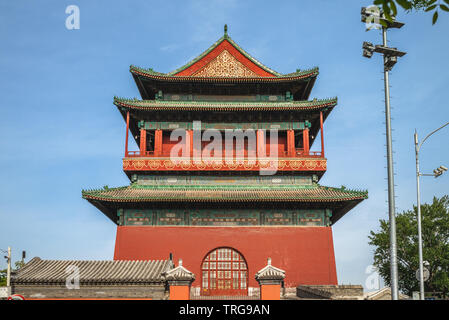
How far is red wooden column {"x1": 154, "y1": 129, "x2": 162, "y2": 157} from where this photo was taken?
97.9ft

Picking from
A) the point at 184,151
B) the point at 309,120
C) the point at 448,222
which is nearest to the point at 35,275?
the point at 184,151

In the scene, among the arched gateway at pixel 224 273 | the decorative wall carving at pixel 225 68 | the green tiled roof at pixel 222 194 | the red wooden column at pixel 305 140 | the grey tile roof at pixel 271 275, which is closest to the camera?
the grey tile roof at pixel 271 275

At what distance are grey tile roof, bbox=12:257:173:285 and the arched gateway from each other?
18.7 ft

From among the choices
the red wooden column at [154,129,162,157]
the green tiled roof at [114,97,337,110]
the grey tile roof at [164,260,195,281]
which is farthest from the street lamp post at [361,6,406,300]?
the red wooden column at [154,129,162,157]

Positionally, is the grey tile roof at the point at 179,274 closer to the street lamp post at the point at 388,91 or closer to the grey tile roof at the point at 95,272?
the grey tile roof at the point at 95,272

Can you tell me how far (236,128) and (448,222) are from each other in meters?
21.5

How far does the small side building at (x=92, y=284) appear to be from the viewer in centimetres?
1978

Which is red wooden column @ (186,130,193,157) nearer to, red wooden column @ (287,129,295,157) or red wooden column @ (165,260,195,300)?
red wooden column @ (287,129,295,157)

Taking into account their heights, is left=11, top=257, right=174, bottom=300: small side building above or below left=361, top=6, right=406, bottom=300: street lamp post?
below

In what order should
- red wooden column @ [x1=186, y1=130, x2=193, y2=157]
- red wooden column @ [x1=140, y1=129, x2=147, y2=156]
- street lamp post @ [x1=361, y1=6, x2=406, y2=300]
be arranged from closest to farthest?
street lamp post @ [x1=361, y1=6, x2=406, y2=300]
red wooden column @ [x1=140, y1=129, x2=147, y2=156]
red wooden column @ [x1=186, y1=130, x2=193, y2=157]

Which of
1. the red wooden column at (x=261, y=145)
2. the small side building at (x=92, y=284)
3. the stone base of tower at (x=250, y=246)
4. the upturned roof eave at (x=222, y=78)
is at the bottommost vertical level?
the small side building at (x=92, y=284)

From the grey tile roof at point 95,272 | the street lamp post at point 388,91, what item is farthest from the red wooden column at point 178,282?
the street lamp post at point 388,91

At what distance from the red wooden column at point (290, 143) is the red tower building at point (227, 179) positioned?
7 centimetres

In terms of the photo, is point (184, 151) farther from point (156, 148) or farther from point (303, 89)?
point (303, 89)
